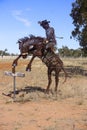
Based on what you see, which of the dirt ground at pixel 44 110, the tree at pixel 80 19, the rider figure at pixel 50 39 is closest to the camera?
the dirt ground at pixel 44 110

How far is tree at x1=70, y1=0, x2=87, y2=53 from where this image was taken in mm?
30812

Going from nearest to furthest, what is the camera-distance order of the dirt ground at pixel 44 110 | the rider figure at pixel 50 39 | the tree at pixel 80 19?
the dirt ground at pixel 44 110, the rider figure at pixel 50 39, the tree at pixel 80 19

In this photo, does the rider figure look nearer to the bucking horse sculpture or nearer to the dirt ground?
the bucking horse sculpture

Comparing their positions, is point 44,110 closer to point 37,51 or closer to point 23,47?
point 37,51

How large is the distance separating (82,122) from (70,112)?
173 centimetres

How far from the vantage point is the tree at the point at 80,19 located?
30.8 meters

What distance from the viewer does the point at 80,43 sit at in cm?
3447

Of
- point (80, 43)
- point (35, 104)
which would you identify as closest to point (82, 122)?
point (35, 104)

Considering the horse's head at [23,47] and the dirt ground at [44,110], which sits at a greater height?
the horse's head at [23,47]

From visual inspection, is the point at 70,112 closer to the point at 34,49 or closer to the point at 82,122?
the point at 82,122

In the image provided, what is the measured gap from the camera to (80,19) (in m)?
32.5

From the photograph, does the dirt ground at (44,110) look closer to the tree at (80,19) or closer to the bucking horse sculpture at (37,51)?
the bucking horse sculpture at (37,51)

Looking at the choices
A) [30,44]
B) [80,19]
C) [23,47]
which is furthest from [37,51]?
[80,19]

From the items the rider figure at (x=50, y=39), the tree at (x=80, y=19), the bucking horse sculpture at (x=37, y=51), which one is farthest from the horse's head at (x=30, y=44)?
the tree at (x=80, y=19)
